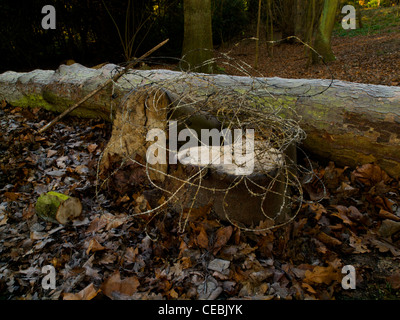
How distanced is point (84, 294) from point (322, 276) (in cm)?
155

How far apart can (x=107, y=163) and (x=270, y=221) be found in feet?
5.98

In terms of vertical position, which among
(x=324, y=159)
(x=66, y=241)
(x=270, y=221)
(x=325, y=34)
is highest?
(x=325, y=34)

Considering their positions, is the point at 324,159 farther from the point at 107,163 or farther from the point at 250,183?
the point at 107,163

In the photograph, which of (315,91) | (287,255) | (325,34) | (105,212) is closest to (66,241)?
(105,212)

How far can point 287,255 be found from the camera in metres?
1.99

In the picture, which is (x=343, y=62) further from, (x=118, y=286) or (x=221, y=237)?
(x=118, y=286)

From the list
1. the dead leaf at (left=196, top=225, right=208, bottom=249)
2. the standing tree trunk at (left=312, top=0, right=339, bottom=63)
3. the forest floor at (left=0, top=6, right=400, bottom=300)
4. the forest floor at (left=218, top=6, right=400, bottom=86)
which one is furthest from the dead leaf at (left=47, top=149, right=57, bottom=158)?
the standing tree trunk at (left=312, top=0, right=339, bottom=63)

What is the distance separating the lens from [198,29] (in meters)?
6.48

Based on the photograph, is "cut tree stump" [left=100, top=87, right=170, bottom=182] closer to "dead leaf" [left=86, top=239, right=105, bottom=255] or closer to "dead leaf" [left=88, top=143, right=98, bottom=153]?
"dead leaf" [left=88, top=143, right=98, bottom=153]

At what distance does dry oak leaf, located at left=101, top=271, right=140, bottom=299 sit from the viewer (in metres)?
1.76

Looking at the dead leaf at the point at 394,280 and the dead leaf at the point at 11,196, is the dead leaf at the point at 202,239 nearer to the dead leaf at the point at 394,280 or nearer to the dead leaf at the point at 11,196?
the dead leaf at the point at 394,280

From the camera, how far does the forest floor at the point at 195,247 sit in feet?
5.87

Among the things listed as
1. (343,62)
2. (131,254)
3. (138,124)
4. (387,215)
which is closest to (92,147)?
(138,124)

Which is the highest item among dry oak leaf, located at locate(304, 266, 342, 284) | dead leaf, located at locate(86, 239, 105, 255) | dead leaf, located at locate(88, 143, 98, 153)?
dead leaf, located at locate(88, 143, 98, 153)
